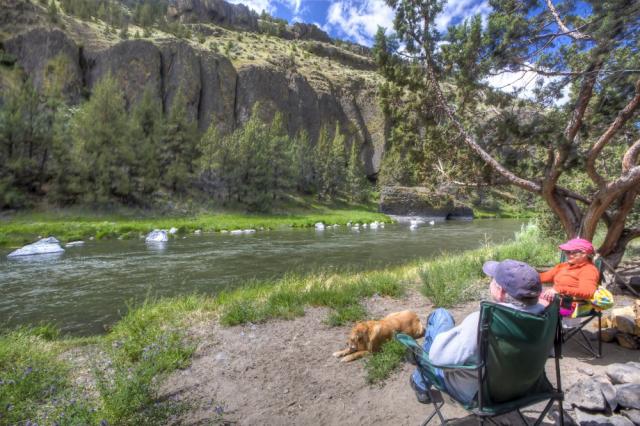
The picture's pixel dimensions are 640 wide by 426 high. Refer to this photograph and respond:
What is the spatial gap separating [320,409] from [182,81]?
6245 cm

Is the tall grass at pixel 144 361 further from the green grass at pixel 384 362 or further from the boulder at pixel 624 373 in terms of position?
the boulder at pixel 624 373

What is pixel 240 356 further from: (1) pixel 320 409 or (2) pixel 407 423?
(2) pixel 407 423

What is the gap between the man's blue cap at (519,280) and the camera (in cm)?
240

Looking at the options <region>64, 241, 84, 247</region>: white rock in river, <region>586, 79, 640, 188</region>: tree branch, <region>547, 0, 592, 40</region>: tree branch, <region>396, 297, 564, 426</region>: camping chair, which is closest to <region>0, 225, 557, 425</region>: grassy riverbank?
<region>396, 297, 564, 426</region>: camping chair

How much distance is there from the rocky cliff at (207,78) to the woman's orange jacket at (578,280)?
43.3 metres

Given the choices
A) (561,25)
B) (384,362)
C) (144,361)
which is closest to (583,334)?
(384,362)

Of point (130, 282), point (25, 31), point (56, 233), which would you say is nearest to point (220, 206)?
point (56, 233)

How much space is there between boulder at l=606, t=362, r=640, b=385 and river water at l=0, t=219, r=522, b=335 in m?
6.60

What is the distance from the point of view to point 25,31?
48.4 m

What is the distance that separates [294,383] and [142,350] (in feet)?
7.01

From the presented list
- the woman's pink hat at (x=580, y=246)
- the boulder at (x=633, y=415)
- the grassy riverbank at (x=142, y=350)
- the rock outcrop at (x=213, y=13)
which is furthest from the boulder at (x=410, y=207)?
the rock outcrop at (x=213, y=13)

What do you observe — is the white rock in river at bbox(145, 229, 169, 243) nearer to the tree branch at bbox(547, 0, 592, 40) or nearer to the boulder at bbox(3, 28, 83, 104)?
the tree branch at bbox(547, 0, 592, 40)

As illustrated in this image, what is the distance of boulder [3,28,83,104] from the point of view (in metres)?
47.7

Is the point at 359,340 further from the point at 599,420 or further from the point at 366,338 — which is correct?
the point at 599,420
